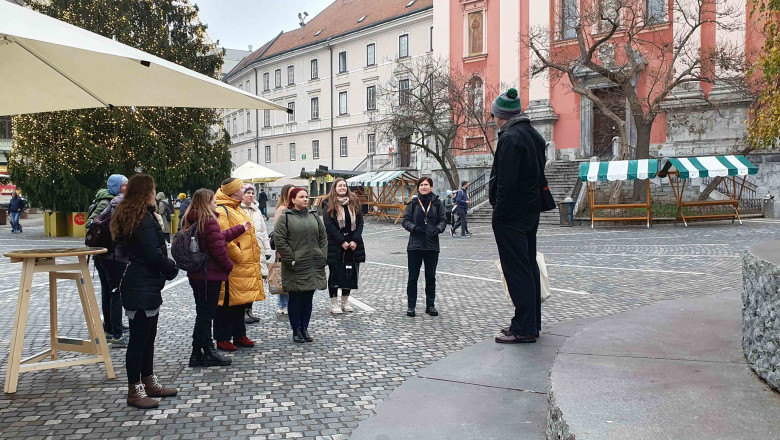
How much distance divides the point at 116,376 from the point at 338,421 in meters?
2.28

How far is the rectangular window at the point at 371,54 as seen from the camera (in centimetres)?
5146

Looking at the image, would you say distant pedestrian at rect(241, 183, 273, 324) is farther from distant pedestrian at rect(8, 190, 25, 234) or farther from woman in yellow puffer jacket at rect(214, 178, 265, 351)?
distant pedestrian at rect(8, 190, 25, 234)

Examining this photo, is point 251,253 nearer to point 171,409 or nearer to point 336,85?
point 171,409

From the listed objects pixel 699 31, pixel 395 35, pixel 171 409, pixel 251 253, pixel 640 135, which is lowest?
pixel 171 409

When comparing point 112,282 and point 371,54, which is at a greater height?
point 371,54

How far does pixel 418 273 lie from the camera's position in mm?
7734

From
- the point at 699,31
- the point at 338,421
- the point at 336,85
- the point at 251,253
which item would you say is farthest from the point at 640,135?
the point at 336,85

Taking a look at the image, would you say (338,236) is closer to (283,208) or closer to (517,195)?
(283,208)

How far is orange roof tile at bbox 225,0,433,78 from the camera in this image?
5034 centimetres

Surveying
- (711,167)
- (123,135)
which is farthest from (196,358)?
(123,135)

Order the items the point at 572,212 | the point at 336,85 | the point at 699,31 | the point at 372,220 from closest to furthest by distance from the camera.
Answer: the point at 572,212 → the point at 699,31 → the point at 372,220 → the point at 336,85

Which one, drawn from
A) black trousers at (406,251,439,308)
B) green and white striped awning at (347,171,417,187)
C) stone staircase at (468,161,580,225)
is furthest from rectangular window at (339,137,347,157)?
black trousers at (406,251,439,308)

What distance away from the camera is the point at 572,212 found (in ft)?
78.1

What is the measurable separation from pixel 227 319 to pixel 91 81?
8.16 ft
